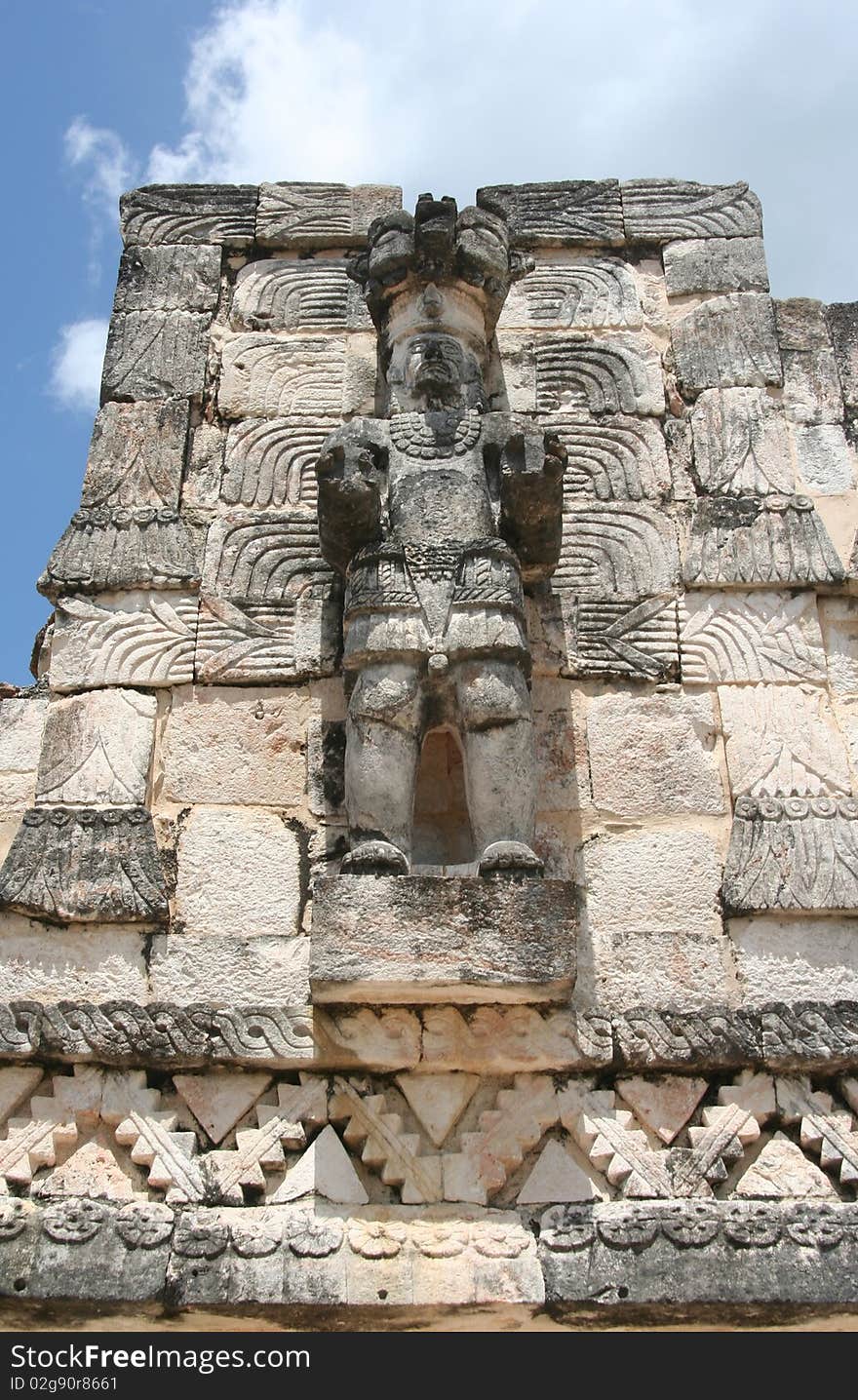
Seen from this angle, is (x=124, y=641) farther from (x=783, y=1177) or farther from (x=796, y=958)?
(x=783, y=1177)

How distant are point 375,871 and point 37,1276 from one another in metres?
1.50

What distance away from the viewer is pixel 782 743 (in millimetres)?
5066

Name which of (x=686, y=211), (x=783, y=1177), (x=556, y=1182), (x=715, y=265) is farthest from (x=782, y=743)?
(x=686, y=211)

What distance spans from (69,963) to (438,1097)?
133cm

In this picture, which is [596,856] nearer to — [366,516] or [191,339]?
[366,516]

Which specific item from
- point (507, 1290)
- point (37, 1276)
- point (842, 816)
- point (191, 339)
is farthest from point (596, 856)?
point (191, 339)

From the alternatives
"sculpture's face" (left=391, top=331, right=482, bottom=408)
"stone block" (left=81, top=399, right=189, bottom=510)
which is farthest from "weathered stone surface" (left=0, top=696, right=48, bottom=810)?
"sculpture's face" (left=391, top=331, right=482, bottom=408)

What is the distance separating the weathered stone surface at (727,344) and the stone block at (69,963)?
11.2 ft

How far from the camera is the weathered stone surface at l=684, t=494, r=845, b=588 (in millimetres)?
5445

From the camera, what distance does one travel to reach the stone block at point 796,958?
4539mm

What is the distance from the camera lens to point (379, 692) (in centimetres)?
464

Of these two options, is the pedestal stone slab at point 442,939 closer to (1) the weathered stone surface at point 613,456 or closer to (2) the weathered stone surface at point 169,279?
(1) the weathered stone surface at point 613,456

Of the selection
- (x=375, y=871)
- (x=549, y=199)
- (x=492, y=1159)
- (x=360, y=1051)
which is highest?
(x=549, y=199)

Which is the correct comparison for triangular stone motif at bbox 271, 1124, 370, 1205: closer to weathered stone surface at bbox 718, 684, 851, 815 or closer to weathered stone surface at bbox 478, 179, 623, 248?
weathered stone surface at bbox 718, 684, 851, 815
